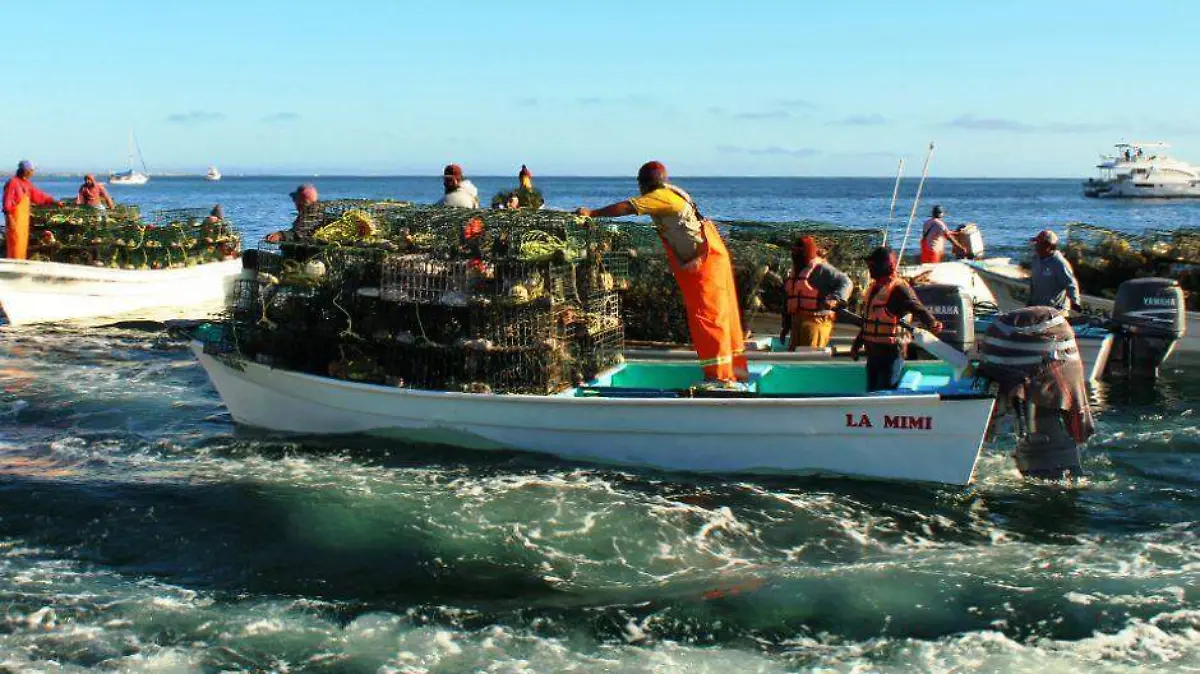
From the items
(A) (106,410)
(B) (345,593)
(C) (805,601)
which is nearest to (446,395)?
(B) (345,593)

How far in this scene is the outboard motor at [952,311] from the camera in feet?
38.4

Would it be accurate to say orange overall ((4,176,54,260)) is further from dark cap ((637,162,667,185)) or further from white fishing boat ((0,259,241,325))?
dark cap ((637,162,667,185))

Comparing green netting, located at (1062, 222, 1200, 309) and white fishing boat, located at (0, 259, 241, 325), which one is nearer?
green netting, located at (1062, 222, 1200, 309)

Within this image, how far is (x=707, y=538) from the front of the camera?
8133 millimetres

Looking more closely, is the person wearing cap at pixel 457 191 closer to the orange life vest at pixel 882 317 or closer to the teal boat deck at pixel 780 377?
the teal boat deck at pixel 780 377

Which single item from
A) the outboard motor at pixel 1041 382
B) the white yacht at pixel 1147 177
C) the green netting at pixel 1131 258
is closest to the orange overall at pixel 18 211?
the outboard motor at pixel 1041 382

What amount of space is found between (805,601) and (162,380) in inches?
387

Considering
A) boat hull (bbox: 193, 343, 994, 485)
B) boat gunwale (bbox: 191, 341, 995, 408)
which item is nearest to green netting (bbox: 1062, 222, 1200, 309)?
boat hull (bbox: 193, 343, 994, 485)

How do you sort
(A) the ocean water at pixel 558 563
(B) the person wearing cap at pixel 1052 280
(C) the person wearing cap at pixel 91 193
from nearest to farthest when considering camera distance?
(A) the ocean water at pixel 558 563
(B) the person wearing cap at pixel 1052 280
(C) the person wearing cap at pixel 91 193

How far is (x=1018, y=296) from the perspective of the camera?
54.4 ft

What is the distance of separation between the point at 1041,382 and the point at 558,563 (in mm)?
3951

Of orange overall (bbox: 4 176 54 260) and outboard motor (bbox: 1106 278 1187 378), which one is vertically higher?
orange overall (bbox: 4 176 54 260)

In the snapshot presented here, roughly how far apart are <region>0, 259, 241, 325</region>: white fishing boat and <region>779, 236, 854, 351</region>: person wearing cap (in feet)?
33.4

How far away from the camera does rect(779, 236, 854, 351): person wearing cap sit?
10555mm
